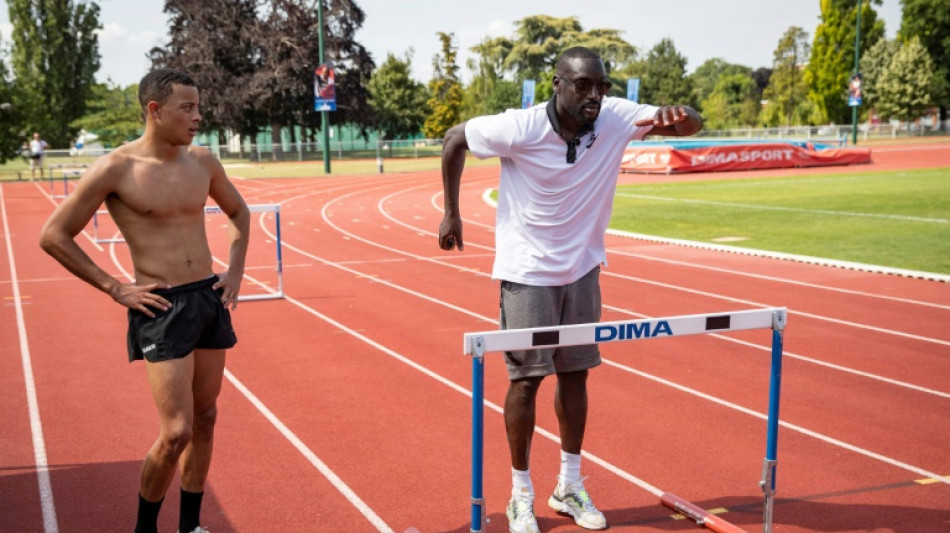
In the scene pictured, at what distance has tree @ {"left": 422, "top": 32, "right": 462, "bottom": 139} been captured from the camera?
7006 cm

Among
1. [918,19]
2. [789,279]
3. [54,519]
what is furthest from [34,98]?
[918,19]

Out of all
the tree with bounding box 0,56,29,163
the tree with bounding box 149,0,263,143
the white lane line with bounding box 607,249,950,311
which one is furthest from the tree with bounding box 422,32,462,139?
the white lane line with bounding box 607,249,950,311

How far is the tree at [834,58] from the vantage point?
67375mm

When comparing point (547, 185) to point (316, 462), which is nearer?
point (547, 185)

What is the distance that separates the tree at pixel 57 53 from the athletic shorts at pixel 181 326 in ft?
219

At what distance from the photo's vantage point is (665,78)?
8012 cm

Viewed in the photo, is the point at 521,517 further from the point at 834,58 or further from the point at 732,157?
the point at 834,58

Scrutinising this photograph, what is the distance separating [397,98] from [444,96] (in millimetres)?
12132

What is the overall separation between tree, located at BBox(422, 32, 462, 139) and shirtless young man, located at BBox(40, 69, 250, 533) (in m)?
60.7

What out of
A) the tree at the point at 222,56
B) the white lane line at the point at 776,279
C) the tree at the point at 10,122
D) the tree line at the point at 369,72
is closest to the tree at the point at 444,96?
the tree line at the point at 369,72

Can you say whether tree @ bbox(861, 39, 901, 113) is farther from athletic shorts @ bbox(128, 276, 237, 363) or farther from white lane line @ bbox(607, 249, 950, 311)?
athletic shorts @ bbox(128, 276, 237, 363)

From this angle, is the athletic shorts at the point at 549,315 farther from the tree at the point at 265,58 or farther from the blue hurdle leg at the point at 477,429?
the tree at the point at 265,58

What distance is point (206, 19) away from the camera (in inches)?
2152

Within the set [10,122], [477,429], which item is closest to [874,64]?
[10,122]
